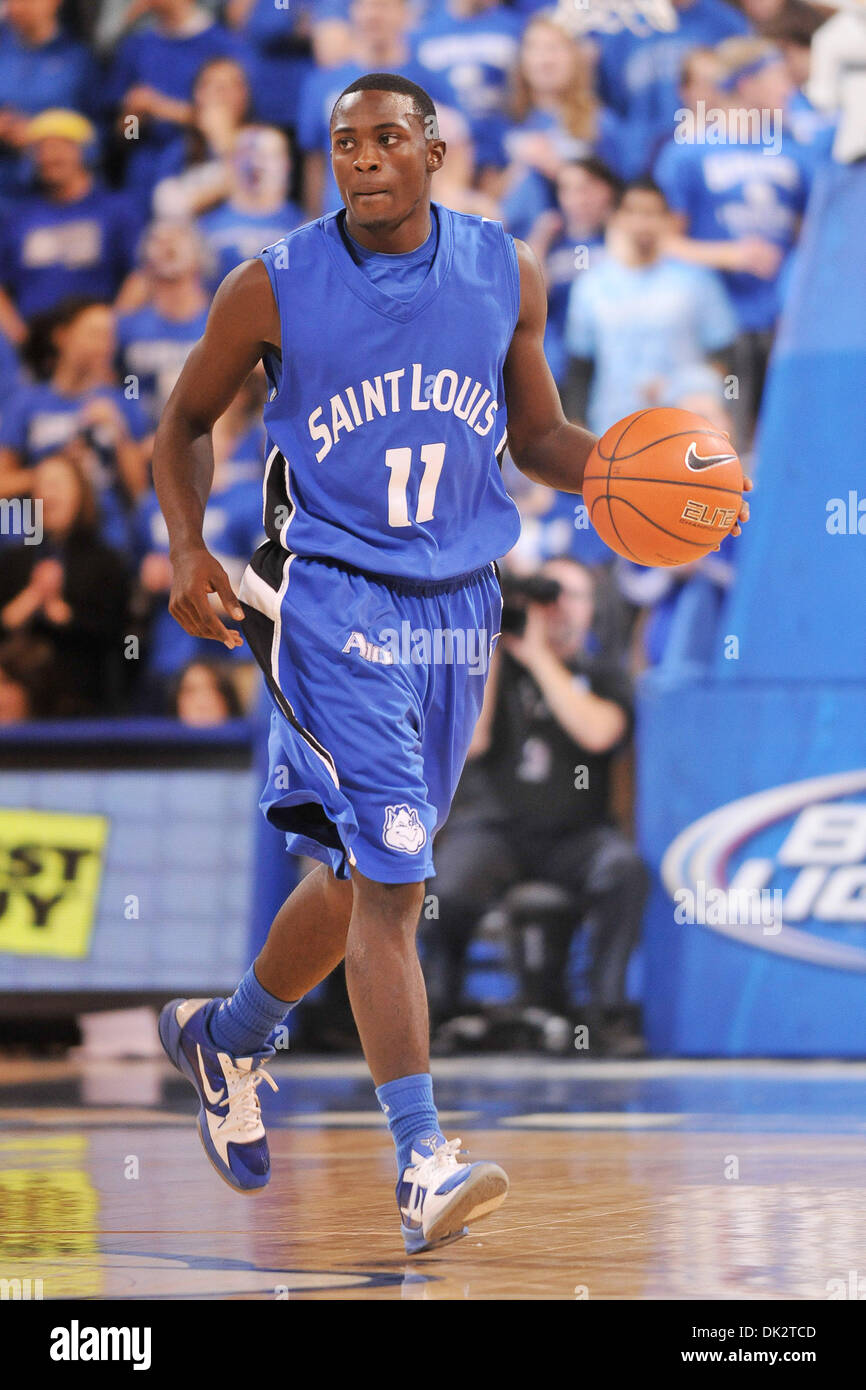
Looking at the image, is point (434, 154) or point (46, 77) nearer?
point (434, 154)

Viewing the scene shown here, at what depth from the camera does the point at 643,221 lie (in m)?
8.88

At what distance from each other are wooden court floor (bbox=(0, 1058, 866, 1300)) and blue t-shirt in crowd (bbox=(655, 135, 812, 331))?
378 centimetres

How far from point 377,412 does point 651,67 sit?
6.49m

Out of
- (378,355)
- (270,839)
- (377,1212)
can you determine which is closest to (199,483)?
(378,355)

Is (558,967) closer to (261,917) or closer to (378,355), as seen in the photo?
(261,917)

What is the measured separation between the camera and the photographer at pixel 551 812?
24.5 feet

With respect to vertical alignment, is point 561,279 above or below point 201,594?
above

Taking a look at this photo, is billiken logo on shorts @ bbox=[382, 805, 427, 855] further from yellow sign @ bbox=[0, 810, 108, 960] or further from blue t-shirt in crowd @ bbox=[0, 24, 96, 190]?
blue t-shirt in crowd @ bbox=[0, 24, 96, 190]

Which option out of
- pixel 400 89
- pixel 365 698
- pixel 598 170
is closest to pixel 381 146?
pixel 400 89

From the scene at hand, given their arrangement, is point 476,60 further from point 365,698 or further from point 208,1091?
point 208,1091

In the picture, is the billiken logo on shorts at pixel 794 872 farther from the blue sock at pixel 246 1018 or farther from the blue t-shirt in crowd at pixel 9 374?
the blue t-shirt in crowd at pixel 9 374

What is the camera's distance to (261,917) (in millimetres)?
7449

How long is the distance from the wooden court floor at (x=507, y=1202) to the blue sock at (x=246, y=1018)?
353 millimetres
